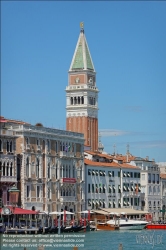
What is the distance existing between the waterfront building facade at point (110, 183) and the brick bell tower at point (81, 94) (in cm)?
1052

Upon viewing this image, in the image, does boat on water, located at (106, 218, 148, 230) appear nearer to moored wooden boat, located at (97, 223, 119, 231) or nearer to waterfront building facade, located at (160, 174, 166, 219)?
moored wooden boat, located at (97, 223, 119, 231)

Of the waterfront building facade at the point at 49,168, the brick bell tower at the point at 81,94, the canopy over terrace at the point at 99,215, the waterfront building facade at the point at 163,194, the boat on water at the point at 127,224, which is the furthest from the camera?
the brick bell tower at the point at 81,94

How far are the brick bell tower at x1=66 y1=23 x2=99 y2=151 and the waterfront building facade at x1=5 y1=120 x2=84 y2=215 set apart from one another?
787 inches

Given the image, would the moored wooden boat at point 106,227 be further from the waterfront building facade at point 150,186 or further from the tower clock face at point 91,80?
the tower clock face at point 91,80

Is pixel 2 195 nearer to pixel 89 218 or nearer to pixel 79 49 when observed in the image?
pixel 89 218

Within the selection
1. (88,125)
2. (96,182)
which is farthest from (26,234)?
(88,125)

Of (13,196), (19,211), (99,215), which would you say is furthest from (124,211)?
(19,211)

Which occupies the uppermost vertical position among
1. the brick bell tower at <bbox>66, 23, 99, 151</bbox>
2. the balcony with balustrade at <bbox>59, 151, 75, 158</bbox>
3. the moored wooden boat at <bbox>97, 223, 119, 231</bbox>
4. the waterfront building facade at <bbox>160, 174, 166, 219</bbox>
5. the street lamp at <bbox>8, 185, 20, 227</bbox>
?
the brick bell tower at <bbox>66, 23, 99, 151</bbox>

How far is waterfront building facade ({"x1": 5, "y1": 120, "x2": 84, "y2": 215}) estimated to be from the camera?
220 ft

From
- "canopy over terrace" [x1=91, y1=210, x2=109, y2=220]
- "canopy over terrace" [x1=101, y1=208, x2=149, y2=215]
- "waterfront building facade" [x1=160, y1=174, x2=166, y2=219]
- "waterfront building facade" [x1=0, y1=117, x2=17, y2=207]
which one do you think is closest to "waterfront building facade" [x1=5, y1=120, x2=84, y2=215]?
"canopy over terrace" [x1=91, y1=210, x2=109, y2=220]

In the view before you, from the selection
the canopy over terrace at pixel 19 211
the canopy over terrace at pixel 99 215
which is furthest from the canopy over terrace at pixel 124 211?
the canopy over terrace at pixel 19 211

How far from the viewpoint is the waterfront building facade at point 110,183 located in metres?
77.4

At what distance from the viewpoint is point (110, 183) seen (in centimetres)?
8088

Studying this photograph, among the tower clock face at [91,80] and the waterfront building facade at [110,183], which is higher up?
the tower clock face at [91,80]
